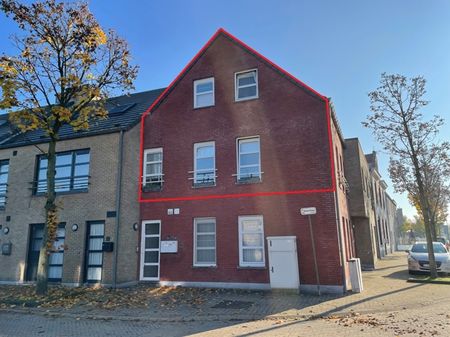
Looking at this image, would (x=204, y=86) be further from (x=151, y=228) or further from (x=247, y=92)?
(x=151, y=228)

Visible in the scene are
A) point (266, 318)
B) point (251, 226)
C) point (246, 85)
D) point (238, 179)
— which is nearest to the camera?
point (266, 318)

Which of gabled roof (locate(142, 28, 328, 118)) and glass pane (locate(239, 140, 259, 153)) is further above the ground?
gabled roof (locate(142, 28, 328, 118))

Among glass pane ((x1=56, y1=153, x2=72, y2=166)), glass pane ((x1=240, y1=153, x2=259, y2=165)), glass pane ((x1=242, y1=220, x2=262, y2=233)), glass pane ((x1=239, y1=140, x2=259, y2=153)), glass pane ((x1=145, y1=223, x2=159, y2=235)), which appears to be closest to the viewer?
glass pane ((x1=242, y1=220, x2=262, y2=233))

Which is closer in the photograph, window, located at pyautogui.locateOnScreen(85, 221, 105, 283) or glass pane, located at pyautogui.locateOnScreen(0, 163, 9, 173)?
window, located at pyautogui.locateOnScreen(85, 221, 105, 283)

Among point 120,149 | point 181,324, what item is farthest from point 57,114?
point 181,324

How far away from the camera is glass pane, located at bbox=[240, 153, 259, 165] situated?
14.5m

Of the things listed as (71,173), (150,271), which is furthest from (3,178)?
(150,271)

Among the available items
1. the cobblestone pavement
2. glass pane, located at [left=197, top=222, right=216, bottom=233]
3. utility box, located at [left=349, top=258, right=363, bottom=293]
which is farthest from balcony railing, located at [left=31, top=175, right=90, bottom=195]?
utility box, located at [left=349, top=258, right=363, bottom=293]

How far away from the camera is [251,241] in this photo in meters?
13.8

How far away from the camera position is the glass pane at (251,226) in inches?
545

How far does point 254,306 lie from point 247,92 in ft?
28.6

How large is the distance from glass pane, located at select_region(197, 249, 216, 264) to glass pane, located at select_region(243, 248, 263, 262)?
1.31 meters

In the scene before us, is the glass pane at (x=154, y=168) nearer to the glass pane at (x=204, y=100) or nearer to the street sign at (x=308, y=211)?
the glass pane at (x=204, y=100)

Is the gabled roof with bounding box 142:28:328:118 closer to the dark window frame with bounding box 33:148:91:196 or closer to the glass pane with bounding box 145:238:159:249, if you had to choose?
the dark window frame with bounding box 33:148:91:196
